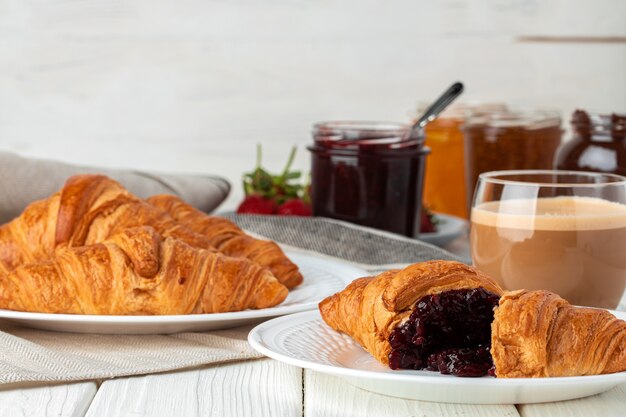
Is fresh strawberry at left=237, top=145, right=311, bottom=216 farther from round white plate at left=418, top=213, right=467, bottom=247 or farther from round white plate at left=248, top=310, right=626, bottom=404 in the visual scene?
round white plate at left=248, top=310, right=626, bottom=404

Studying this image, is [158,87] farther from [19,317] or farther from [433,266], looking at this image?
[433,266]

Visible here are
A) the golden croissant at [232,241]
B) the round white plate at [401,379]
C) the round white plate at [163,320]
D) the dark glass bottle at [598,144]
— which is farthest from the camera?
the dark glass bottle at [598,144]

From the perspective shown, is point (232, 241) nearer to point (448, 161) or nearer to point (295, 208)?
point (295, 208)

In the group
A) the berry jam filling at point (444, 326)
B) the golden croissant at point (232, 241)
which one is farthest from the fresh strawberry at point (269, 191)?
the berry jam filling at point (444, 326)

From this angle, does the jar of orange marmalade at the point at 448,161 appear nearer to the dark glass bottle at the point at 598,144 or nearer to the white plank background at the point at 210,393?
the dark glass bottle at the point at 598,144

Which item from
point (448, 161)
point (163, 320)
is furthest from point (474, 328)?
point (448, 161)

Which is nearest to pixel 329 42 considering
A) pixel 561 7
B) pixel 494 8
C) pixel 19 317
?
pixel 494 8

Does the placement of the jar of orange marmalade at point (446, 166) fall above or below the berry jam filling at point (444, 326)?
below
